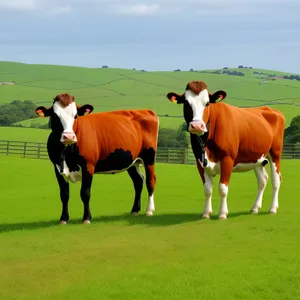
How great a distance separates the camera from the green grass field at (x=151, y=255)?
7.85m

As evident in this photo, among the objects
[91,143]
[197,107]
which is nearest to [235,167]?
[197,107]

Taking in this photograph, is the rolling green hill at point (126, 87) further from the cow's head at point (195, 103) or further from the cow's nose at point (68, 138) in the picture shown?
the cow's nose at point (68, 138)

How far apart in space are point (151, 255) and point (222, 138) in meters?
3.86

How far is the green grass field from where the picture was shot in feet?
25.7

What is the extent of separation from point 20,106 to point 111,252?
265 ft

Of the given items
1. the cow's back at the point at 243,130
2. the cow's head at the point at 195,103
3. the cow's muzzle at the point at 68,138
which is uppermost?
the cow's head at the point at 195,103

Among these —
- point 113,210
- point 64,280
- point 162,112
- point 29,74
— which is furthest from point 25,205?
point 29,74

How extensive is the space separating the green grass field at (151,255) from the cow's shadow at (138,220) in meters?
0.02

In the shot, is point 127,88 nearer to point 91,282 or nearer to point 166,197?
point 166,197

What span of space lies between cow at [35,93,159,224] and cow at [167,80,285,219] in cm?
162

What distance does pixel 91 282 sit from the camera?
8.19 metres

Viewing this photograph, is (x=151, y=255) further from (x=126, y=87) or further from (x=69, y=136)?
(x=126, y=87)

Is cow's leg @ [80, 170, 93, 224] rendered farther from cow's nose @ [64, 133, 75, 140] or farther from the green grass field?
cow's nose @ [64, 133, 75, 140]

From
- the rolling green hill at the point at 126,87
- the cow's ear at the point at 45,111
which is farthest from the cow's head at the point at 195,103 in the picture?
the rolling green hill at the point at 126,87
